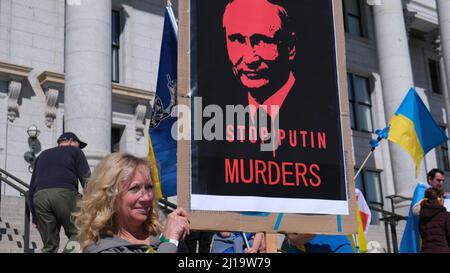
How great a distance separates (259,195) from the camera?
423 centimetres

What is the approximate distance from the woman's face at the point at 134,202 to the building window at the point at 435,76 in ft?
85.4

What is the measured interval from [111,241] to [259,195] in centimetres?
152

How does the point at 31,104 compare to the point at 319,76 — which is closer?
the point at 319,76

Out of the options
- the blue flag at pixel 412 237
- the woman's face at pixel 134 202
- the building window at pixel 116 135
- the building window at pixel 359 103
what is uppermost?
the building window at pixel 359 103

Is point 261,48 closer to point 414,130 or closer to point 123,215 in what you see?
point 123,215

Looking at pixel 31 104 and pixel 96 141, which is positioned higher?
pixel 31 104

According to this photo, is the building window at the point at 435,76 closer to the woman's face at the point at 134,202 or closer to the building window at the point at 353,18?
the building window at the point at 353,18

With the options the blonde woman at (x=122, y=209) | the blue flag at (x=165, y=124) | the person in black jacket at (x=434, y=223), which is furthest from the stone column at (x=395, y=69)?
the blonde woman at (x=122, y=209)

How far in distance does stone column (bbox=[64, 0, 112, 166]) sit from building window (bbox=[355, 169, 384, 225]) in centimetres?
1274

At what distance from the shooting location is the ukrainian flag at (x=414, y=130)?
358 inches

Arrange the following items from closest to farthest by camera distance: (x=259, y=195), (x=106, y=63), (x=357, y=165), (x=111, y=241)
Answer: (x=111, y=241) < (x=259, y=195) < (x=106, y=63) < (x=357, y=165)

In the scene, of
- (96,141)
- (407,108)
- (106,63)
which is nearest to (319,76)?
(407,108)
